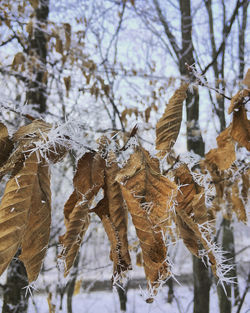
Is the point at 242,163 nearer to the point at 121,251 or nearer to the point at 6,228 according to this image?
the point at 121,251

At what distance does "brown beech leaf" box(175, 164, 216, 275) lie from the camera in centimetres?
53

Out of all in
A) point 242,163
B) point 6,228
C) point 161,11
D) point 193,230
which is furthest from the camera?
point 161,11

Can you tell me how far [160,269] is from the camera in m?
0.49

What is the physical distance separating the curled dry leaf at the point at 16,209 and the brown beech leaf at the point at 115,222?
0.44 feet

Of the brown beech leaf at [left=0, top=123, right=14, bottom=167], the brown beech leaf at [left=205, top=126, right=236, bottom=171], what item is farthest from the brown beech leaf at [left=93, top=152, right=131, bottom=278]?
the brown beech leaf at [left=205, top=126, right=236, bottom=171]

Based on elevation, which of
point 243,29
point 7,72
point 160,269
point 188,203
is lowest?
point 160,269

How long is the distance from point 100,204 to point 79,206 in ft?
0.15

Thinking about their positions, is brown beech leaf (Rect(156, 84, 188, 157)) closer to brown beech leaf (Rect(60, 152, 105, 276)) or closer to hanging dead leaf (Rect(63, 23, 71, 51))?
brown beech leaf (Rect(60, 152, 105, 276))

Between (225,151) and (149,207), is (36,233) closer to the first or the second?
(149,207)

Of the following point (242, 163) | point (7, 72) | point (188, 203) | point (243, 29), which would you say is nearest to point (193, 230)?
point (188, 203)

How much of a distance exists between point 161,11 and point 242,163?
130 inches

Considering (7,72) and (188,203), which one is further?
(7,72)

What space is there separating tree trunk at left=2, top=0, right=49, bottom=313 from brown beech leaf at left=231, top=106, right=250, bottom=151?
227 cm

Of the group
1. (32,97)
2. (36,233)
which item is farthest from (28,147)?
(32,97)
